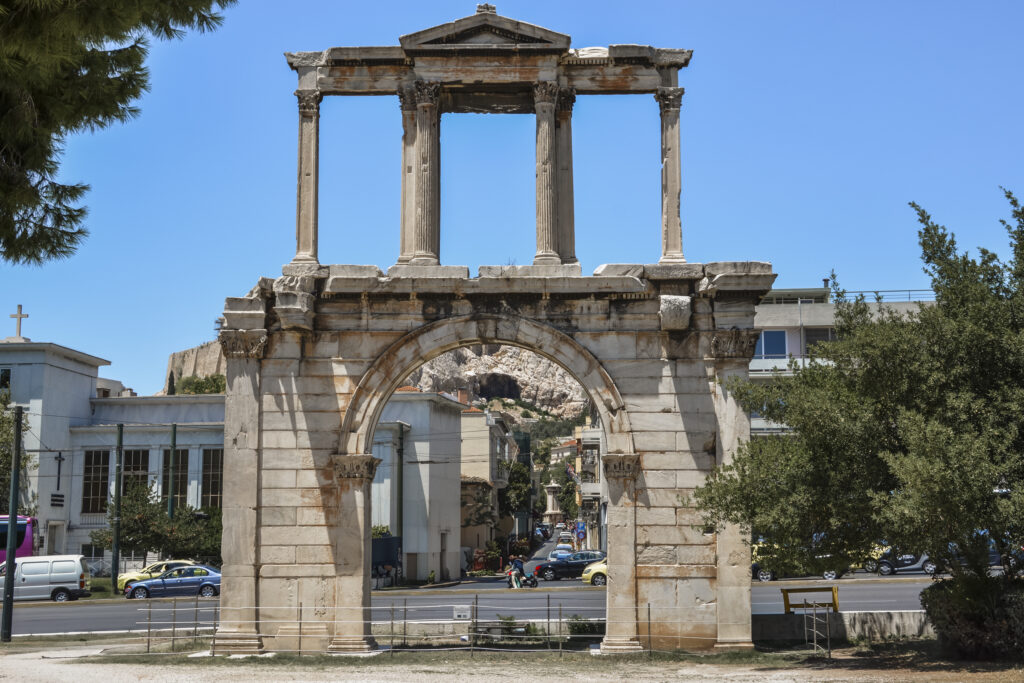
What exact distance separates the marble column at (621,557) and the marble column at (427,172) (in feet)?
17.0

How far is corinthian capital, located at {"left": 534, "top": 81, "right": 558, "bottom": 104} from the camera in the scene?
810 inches

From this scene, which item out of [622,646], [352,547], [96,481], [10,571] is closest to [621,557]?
[622,646]

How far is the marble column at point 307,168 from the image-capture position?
68.2 feet

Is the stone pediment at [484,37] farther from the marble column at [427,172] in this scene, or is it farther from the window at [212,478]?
the window at [212,478]

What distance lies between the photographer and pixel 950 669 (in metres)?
16.2

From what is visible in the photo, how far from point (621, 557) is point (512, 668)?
9.69 ft

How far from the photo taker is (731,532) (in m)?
19.3

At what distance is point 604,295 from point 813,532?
18.3ft

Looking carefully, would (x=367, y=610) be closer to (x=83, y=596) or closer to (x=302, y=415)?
(x=302, y=415)

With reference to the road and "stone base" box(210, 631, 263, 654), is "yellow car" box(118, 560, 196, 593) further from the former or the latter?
"stone base" box(210, 631, 263, 654)

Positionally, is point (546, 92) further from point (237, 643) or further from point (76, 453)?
point (76, 453)

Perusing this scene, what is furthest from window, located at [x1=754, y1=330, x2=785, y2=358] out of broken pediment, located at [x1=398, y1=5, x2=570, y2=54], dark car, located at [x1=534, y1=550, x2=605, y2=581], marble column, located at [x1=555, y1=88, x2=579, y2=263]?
broken pediment, located at [x1=398, y1=5, x2=570, y2=54]

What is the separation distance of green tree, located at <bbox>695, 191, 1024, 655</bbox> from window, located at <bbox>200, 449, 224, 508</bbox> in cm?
3362

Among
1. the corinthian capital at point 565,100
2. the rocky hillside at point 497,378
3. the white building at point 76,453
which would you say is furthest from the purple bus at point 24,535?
the rocky hillside at point 497,378
